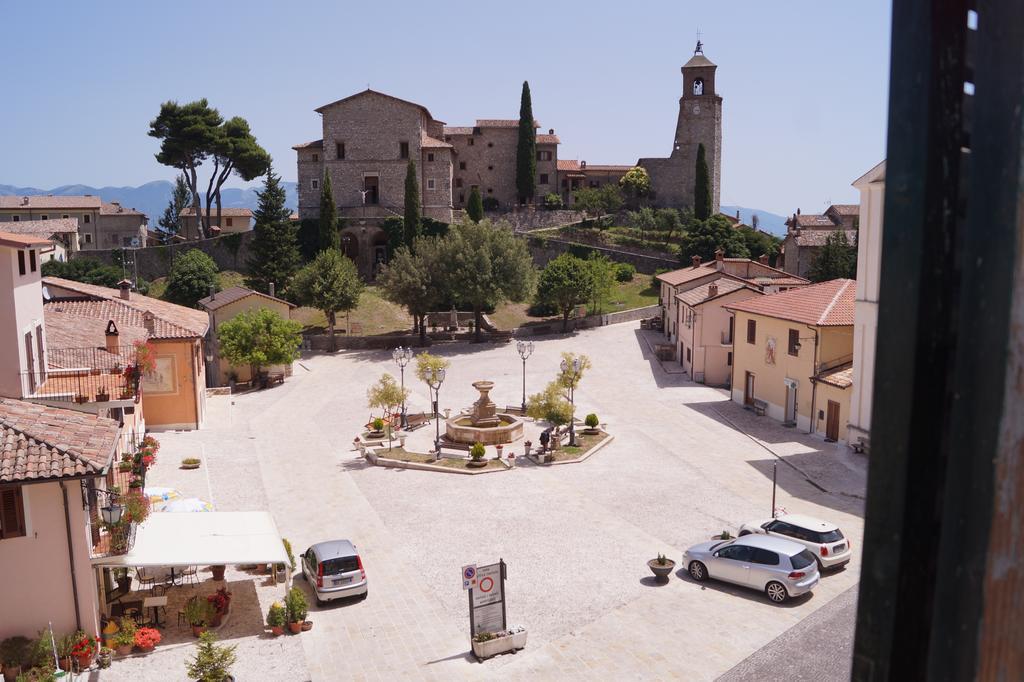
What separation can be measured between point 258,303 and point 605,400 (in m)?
21.7

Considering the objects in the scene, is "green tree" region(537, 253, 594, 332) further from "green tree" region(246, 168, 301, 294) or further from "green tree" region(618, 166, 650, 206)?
"green tree" region(618, 166, 650, 206)

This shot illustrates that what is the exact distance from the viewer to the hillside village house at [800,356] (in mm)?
31203

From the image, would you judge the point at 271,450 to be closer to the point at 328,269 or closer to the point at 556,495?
the point at 556,495

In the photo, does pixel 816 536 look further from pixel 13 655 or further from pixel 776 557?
pixel 13 655

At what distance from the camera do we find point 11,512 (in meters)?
13.8

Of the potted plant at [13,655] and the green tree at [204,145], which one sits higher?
the green tree at [204,145]

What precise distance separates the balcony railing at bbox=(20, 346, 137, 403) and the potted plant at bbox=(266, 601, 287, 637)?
7938 mm

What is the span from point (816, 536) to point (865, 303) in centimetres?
1291

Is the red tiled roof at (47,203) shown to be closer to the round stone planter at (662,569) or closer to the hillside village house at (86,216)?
the hillside village house at (86,216)

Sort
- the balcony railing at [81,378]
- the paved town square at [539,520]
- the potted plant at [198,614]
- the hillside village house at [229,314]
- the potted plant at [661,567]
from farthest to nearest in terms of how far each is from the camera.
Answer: the hillside village house at [229,314] → the balcony railing at [81,378] → the potted plant at [661,567] → the potted plant at [198,614] → the paved town square at [539,520]

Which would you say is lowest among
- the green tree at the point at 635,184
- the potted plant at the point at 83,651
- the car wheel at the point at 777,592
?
the car wheel at the point at 777,592

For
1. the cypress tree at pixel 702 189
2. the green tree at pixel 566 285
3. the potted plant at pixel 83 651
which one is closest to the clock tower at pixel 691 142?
the cypress tree at pixel 702 189

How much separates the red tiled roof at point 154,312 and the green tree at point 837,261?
1460 inches

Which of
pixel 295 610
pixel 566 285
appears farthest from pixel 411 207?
pixel 295 610
